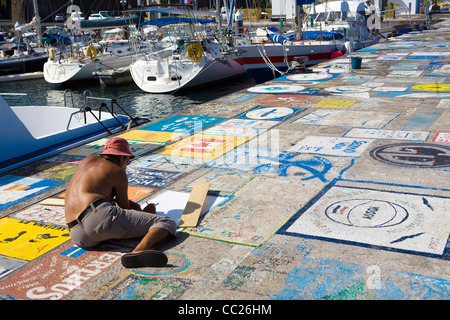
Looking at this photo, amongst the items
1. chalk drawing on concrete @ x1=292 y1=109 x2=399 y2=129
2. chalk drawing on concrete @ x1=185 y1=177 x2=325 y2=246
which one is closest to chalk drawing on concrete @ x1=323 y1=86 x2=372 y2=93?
chalk drawing on concrete @ x1=292 y1=109 x2=399 y2=129

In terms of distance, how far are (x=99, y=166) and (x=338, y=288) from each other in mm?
3034

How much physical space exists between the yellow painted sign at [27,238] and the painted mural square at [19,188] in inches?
35.4

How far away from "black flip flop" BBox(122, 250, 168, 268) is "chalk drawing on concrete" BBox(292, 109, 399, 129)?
23.4ft

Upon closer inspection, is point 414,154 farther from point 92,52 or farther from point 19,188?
point 92,52

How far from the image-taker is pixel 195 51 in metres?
25.2

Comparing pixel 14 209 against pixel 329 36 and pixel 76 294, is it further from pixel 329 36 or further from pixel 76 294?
pixel 329 36

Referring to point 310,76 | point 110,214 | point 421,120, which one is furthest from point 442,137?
point 310,76

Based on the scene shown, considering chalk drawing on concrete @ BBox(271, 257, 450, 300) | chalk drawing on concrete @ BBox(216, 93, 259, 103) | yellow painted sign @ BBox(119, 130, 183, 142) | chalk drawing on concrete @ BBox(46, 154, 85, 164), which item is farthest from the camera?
chalk drawing on concrete @ BBox(216, 93, 259, 103)

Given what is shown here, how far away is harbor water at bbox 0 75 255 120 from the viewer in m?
24.7

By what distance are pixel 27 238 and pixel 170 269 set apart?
219cm

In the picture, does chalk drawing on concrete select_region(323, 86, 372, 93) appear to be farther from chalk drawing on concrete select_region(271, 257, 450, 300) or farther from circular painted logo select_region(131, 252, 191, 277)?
circular painted logo select_region(131, 252, 191, 277)
